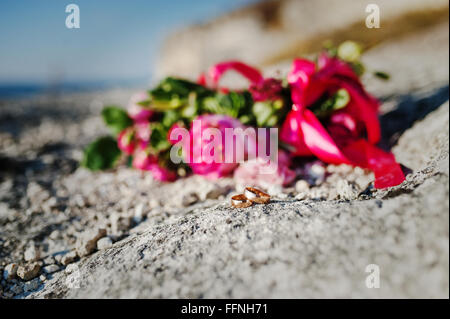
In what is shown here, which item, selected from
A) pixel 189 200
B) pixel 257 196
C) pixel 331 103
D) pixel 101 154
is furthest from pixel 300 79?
pixel 101 154

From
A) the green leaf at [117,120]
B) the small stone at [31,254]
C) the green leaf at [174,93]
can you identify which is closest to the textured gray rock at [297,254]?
the small stone at [31,254]

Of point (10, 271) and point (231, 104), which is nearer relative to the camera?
point (10, 271)

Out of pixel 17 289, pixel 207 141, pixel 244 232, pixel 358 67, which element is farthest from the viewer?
pixel 358 67

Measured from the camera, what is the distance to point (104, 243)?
3.45 ft

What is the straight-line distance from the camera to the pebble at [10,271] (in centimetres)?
99

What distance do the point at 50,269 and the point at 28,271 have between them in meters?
0.06

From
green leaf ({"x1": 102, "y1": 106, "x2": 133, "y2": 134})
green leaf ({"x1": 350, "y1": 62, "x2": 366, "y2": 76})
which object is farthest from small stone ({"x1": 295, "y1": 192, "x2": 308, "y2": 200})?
green leaf ({"x1": 102, "y1": 106, "x2": 133, "y2": 134})

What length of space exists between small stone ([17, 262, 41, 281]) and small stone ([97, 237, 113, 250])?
7.8 inches

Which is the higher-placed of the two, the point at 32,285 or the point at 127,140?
the point at 127,140

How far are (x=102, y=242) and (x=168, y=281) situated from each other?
1.54ft

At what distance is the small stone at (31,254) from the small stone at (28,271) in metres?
0.07

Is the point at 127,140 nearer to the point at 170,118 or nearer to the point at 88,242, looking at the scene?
the point at 170,118

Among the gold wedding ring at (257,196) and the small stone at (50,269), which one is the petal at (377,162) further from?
the small stone at (50,269)
